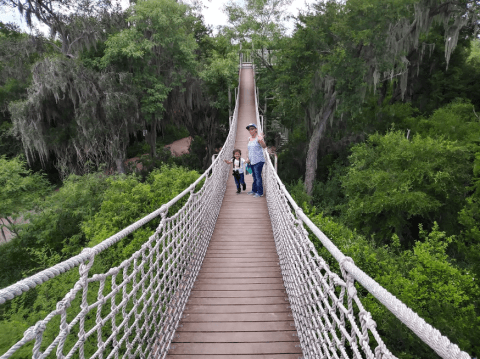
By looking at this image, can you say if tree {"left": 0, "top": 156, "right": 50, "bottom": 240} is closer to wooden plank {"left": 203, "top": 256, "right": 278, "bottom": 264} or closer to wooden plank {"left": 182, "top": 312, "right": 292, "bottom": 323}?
wooden plank {"left": 203, "top": 256, "right": 278, "bottom": 264}

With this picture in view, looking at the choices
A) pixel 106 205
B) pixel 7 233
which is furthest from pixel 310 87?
pixel 7 233

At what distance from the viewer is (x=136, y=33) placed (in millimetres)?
9711

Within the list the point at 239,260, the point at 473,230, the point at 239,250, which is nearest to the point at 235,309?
the point at 239,260

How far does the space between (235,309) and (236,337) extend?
307mm

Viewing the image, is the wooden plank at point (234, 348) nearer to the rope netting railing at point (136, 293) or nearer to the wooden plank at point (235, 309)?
the rope netting railing at point (136, 293)

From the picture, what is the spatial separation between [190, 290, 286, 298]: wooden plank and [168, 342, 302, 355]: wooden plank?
1.81ft

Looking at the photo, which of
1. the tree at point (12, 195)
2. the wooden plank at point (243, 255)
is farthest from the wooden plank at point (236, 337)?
the tree at point (12, 195)

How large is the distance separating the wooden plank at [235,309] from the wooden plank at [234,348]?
34 centimetres

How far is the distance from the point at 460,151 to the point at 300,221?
8040 millimetres

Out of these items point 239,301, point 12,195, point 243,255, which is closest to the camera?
point 239,301

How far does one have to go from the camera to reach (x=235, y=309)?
247cm

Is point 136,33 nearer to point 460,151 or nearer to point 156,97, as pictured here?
point 156,97

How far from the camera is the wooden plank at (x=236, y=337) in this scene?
7.04 ft

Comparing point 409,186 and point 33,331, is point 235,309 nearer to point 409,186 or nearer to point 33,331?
point 33,331
